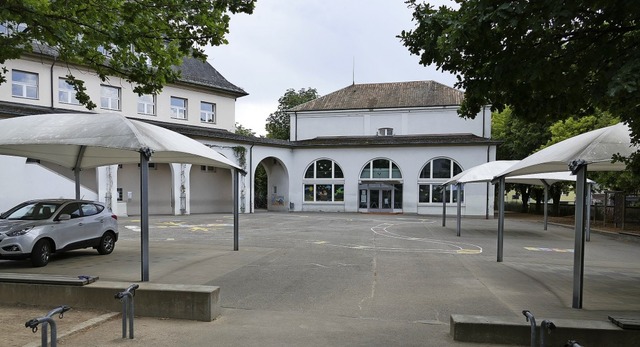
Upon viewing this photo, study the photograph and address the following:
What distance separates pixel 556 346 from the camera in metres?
5.71

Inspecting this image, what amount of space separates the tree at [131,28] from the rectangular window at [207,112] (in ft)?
91.8

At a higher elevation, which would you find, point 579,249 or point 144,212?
point 144,212

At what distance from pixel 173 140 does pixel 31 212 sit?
432cm

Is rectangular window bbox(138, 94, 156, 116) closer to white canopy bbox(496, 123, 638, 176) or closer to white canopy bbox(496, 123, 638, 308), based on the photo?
white canopy bbox(496, 123, 638, 308)

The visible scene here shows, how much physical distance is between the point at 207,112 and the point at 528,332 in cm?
3652

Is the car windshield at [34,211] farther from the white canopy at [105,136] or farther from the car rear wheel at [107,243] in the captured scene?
the car rear wheel at [107,243]

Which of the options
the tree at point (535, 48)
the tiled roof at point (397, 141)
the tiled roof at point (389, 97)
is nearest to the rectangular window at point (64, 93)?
the tiled roof at point (397, 141)

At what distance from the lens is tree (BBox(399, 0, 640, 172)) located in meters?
5.47

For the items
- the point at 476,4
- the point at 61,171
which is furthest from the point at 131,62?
the point at 61,171

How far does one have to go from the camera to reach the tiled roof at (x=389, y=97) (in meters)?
42.9

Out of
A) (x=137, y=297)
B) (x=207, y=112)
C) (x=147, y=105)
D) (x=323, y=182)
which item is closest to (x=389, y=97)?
(x=323, y=182)

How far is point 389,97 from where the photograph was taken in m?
45.0

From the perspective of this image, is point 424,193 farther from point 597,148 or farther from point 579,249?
point 579,249

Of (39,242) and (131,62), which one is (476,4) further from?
(39,242)
